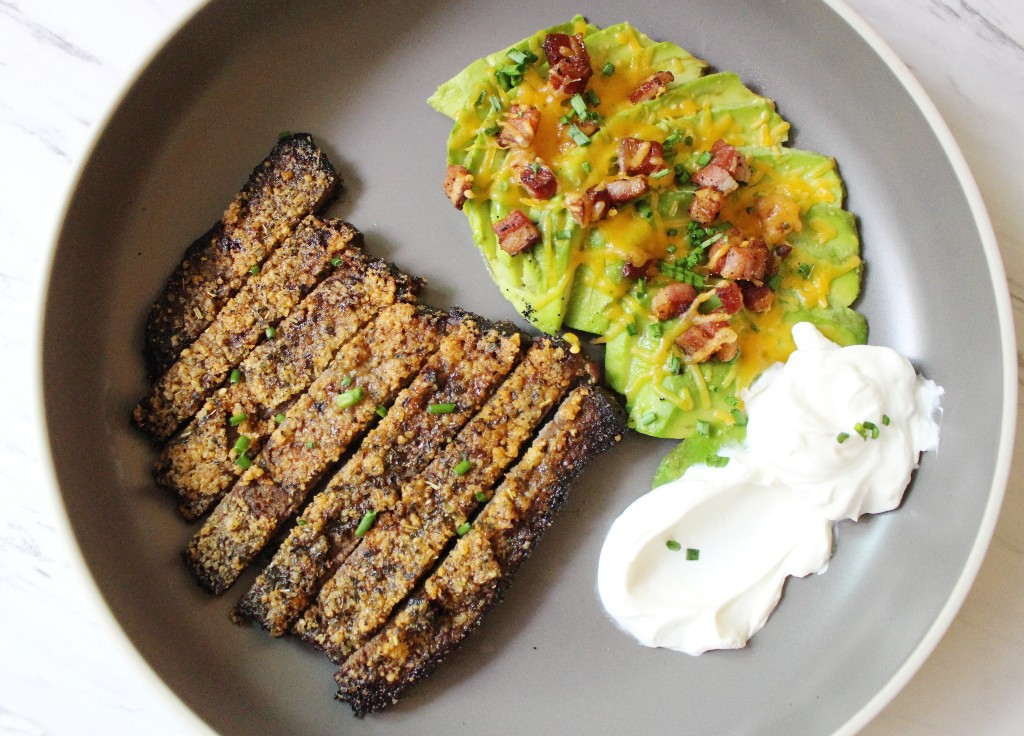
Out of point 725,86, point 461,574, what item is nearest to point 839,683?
point 461,574

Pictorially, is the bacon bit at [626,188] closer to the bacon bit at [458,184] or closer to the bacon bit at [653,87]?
the bacon bit at [653,87]

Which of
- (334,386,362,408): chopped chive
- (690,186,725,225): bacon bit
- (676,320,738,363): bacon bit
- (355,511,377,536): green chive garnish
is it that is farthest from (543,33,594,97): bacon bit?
(355,511,377,536): green chive garnish

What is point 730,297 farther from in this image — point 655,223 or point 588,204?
point 588,204

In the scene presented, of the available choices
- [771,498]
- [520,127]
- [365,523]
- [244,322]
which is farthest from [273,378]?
[771,498]

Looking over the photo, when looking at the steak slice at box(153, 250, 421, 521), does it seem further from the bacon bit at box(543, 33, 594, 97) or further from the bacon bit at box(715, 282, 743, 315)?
the bacon bit at box(715, 282, 743, 315)

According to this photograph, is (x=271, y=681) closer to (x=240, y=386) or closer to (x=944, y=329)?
(x=240, y=386)
